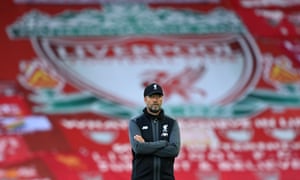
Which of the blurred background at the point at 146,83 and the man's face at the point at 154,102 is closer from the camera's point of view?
the man's face at the point at 154,102

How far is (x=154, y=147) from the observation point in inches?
163

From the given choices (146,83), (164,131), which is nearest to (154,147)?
(164,131)

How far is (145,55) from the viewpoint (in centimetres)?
830

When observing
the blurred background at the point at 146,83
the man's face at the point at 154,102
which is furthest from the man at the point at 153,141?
the blurred background at the point at 146,83

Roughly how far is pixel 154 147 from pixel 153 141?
9 centimetres

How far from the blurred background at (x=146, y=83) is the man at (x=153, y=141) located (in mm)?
3261

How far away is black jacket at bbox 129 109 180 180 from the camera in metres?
4.16

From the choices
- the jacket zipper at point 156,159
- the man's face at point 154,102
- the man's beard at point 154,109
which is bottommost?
the jacket zipper at point 156,159

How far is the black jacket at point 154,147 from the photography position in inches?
164

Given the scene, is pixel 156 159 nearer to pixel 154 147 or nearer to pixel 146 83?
pixel 154 147

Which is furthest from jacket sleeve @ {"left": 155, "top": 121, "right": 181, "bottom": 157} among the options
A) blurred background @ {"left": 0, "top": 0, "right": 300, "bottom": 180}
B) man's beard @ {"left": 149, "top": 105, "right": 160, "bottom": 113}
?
blurred background @ {"left": 0, "top": 0, "right": 300, "bottom": 180}

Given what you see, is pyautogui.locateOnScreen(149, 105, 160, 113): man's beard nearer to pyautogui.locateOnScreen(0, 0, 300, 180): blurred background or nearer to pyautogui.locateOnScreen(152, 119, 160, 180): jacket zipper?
pyautogui.locateOnScreen(152, 119, 160, 180): jacket zipper

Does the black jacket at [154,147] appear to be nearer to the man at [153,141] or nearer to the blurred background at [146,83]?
the man at [153,141]

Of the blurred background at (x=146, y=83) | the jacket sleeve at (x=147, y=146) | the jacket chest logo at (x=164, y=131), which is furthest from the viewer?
the blurred background at (x=146, y=83)
